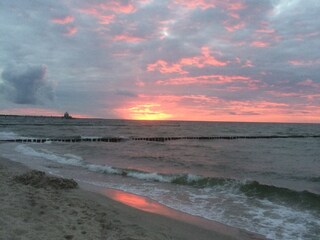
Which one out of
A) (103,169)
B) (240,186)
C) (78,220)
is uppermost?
(78,220)

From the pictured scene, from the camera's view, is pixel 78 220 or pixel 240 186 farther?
pixel 240 186

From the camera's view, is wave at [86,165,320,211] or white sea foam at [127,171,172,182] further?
white sea foam at [127,171,172,182]

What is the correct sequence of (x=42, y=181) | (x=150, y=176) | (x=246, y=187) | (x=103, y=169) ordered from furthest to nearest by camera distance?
(x=103, y=169) → (x=150, y=176) → (x=246, y=187) → (x=42, y=181)

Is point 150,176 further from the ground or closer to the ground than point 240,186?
closer to the ground

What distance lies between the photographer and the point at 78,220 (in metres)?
8.07

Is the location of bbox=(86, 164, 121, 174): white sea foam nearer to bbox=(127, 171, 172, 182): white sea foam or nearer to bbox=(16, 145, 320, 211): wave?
bbox=(16, 145, 320, 211): wave

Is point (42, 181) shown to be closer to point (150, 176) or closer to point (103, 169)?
point (150, 176)

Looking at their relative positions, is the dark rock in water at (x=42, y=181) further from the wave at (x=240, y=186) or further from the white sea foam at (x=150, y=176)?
the wave at (x=240, y=186)

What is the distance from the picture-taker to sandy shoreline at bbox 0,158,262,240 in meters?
7.01

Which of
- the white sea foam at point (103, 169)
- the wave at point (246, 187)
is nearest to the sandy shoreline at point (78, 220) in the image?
the wave at point (246, 187)

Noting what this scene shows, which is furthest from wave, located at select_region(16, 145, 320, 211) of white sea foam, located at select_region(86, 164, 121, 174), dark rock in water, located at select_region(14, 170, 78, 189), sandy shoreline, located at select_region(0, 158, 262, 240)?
dark rock in water, located at select_region(14, 170, 78, 189)

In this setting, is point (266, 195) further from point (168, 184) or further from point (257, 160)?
point (257, 160)

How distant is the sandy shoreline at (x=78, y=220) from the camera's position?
7009mm

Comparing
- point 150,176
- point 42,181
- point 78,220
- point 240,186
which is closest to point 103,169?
point 150,176
